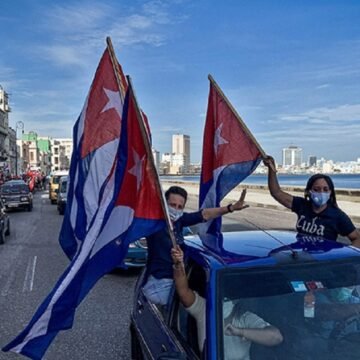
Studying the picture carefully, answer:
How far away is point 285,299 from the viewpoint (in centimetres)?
302

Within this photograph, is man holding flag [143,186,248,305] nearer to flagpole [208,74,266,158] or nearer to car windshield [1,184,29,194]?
flagpole [208,74,266,158]

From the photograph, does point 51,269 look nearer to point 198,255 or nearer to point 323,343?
point 198,255

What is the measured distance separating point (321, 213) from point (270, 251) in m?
1.23

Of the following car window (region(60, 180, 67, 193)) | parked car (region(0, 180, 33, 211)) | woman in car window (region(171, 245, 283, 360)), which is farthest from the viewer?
parked car (region(0, 180, 33, 211))

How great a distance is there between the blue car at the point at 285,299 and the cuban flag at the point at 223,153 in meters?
1.89

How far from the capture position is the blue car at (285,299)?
9.37 feet

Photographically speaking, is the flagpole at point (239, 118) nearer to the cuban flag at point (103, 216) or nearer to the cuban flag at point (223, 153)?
the cuban flag at point (223, 153)

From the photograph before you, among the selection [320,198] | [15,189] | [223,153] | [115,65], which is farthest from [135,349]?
[15,189]

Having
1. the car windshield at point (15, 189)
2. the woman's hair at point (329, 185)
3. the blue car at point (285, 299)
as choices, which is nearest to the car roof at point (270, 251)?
the blue car at point (285, 299)

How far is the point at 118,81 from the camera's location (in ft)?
16.8

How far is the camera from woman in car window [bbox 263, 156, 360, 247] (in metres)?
4.30

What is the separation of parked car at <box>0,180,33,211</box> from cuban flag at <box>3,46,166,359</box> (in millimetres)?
24721

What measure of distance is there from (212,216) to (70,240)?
1474mm

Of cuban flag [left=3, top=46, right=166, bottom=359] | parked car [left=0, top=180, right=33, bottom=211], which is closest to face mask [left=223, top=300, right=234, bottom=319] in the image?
cuban flag [left=3, top=46, right=166, bottom=359]
